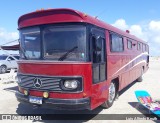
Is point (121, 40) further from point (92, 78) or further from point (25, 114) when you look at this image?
point (25, 114)

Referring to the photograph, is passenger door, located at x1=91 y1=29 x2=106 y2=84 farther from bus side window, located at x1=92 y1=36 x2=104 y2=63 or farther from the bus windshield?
the bus windshield

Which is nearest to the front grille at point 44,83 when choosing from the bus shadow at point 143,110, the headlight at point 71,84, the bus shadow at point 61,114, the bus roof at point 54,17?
the headlight at point 71,84

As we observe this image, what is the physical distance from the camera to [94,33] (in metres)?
6.74

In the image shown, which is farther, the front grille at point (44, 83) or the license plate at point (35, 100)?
the license plate at point (35, 100)

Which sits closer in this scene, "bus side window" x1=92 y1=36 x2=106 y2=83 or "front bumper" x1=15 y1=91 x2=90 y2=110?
"front bumper" x1=15 y1=91 x2=90 y2=110

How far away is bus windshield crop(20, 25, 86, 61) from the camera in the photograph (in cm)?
625

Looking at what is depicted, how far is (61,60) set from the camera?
6.25m

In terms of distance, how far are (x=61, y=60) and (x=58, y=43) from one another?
0.51 metres

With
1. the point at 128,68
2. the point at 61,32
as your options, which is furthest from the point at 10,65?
the point at 61,32

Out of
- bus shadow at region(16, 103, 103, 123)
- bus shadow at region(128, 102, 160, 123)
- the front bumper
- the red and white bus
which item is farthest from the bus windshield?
bus shadow at region(128, 102, 160, 123)

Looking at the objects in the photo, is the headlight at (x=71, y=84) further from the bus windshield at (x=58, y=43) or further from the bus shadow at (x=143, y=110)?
the bus shadow at (x=143, y=110)

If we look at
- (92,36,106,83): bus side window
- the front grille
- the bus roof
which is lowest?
the front grille

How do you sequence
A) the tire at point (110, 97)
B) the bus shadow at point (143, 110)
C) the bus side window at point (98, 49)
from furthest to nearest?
the tire at point (110, 97) → the bus shadow at point (143, 110) → the bus side window at point (98, 49)

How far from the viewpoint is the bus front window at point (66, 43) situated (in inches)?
246
